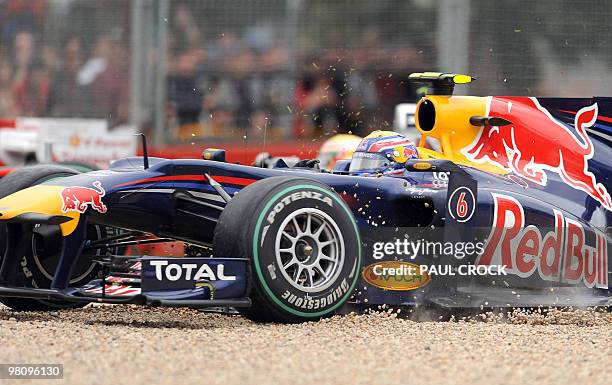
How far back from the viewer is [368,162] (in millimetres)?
8258

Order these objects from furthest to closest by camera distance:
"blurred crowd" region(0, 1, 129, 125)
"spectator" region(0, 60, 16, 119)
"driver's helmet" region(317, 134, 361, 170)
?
"spectator" region(0, 60, 16, 119), "blurred crowd" region(0, 1, 129, 125), "driver's helmet" region(317, 134, 361, 170)

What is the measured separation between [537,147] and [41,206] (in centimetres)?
349

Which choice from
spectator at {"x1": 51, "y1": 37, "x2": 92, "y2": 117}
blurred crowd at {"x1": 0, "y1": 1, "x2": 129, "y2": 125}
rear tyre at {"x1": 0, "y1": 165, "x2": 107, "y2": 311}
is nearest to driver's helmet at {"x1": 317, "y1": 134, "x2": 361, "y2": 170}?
blurred crowd at {"x1": 0, "y1": 1, "x2": 129, "y2": 125}

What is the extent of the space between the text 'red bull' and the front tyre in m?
1.06

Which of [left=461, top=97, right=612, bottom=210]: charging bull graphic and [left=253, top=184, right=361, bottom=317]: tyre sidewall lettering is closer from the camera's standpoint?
[left=253, top=184, right=361, bottom=317]: tyre sidewall lettering

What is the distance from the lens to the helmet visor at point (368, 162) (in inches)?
323

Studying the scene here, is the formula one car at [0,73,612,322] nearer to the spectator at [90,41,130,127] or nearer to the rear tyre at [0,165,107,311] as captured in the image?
the rear tyre at [0,165,107,311]

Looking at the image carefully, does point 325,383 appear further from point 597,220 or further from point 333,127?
point 333,127

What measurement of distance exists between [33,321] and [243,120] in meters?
8.46

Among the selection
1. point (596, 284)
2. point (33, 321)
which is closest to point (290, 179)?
point (33, 321)

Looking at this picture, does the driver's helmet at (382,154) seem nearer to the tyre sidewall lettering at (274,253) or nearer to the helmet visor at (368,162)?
the helmet visor at (368,162)

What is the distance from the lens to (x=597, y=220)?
8.25 metres

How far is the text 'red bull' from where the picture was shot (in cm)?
760

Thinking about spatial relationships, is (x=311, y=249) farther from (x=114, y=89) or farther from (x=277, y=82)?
(x=114, y=89)
